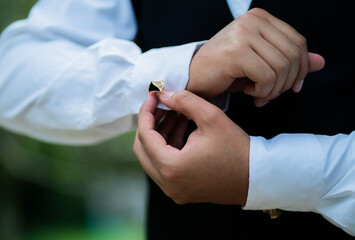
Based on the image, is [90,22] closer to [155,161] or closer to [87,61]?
[87,61]

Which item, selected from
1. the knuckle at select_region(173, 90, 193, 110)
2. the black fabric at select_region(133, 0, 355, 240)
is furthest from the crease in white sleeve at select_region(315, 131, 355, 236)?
the knuckle at select_region(173, 90, 193, 110)

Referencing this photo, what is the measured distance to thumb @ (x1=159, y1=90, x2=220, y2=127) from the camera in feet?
2.20

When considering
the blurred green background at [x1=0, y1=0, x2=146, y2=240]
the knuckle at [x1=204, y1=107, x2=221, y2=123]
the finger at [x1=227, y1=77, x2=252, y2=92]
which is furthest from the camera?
the blurred green background at [x1=0, y1=0, x2=146, y2=240]

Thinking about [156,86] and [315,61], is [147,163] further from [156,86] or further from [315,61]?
[315,61]

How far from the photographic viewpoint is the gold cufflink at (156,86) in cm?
76

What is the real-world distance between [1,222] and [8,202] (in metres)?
0.20

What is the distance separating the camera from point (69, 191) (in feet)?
13.9

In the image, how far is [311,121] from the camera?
834 mm

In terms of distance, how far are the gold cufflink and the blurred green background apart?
3.39 meters

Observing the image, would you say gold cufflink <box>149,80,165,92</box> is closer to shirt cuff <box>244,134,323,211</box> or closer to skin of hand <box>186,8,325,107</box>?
skin of hand <box>186,8,325,107</box>

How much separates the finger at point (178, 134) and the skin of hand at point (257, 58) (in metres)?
0.12

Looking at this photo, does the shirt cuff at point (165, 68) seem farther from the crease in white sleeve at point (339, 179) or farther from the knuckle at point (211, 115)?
the crease in white sleeve at point (339, 179)

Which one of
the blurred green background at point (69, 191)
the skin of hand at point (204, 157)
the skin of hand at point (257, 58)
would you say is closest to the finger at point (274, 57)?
the skin of hand at point (257, 58)

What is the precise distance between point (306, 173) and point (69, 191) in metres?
3.88
